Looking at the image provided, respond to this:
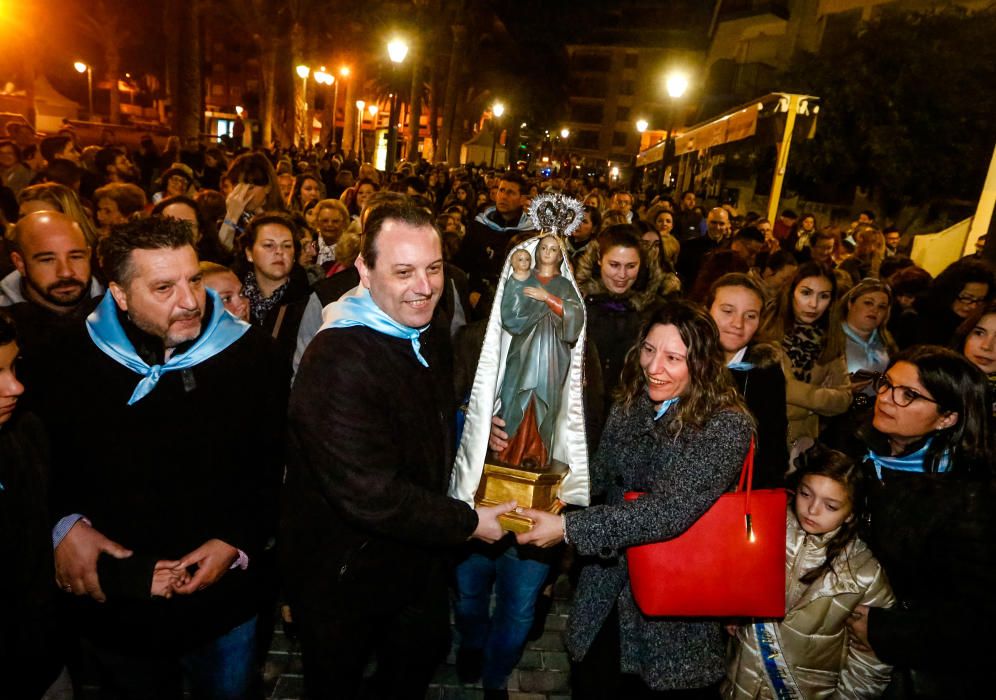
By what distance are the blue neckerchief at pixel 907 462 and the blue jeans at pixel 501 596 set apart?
5.46 feet

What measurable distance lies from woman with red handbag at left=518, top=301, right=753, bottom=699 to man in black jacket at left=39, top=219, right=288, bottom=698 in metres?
1.31

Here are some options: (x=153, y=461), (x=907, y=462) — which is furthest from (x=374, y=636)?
(x=907, y=462)

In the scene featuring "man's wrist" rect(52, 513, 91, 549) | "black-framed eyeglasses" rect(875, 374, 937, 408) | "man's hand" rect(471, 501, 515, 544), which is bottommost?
"man's wrist" rect(52, 513, 91, 549)

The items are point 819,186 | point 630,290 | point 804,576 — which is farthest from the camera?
point 819,186

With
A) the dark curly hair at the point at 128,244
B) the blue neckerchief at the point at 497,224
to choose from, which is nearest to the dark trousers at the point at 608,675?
the dark curly hair at the point at 128,244

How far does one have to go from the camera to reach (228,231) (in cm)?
611

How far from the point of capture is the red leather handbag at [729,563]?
8.07 feet

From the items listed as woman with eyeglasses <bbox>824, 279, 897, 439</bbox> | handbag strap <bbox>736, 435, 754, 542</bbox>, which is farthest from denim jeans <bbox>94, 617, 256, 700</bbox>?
woman with eyeglasses <bbox>824, 279, 897, 439</bbox>

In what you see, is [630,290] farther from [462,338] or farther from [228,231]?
[228,231]

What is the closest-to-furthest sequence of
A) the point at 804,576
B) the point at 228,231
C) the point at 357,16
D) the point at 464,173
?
the point at 804,576, the point at 228,231, the point at 464,173, the point at 357,16

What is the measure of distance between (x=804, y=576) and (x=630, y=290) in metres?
2.32

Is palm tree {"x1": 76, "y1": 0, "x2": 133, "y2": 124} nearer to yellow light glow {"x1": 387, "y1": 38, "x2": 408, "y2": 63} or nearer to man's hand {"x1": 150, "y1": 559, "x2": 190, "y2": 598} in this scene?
yellow light glow {"x1": 387, "y1": 38, "x2": 408, "y2": 63}

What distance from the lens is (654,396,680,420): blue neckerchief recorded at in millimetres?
2716

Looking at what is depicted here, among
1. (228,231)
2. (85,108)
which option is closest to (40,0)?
(85,108)
